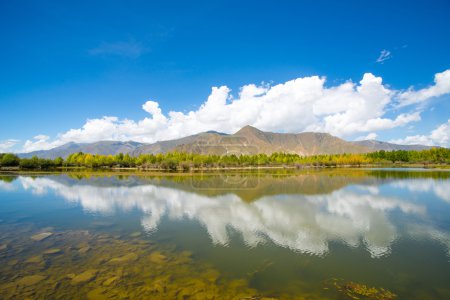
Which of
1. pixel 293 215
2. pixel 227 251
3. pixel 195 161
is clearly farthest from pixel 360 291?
pixel 195 161

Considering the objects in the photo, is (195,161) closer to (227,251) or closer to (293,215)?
(293,215)

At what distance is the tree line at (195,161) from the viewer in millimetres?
145125

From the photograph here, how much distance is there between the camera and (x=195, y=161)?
155 metres

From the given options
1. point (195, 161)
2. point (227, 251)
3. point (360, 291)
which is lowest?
point (360, 291)

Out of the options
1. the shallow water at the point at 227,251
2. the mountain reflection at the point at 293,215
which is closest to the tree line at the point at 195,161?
the mountain reflection at the point at 293,215

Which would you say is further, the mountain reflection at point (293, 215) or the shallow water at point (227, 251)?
the mountain reflection at point (293, 215)

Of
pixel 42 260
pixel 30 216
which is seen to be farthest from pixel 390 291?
pixel 30 216

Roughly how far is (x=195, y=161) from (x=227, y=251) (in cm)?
13647

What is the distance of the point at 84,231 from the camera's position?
25.1 meters

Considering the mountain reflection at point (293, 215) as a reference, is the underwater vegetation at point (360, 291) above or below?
below

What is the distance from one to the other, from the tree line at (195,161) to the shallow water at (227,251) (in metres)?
117

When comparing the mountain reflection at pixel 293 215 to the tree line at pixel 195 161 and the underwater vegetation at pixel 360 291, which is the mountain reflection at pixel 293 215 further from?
the tree line at pixel 195 161

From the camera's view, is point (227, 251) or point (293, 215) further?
point (293, 215)

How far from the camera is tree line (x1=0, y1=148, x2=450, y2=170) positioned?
14512 centimetres
